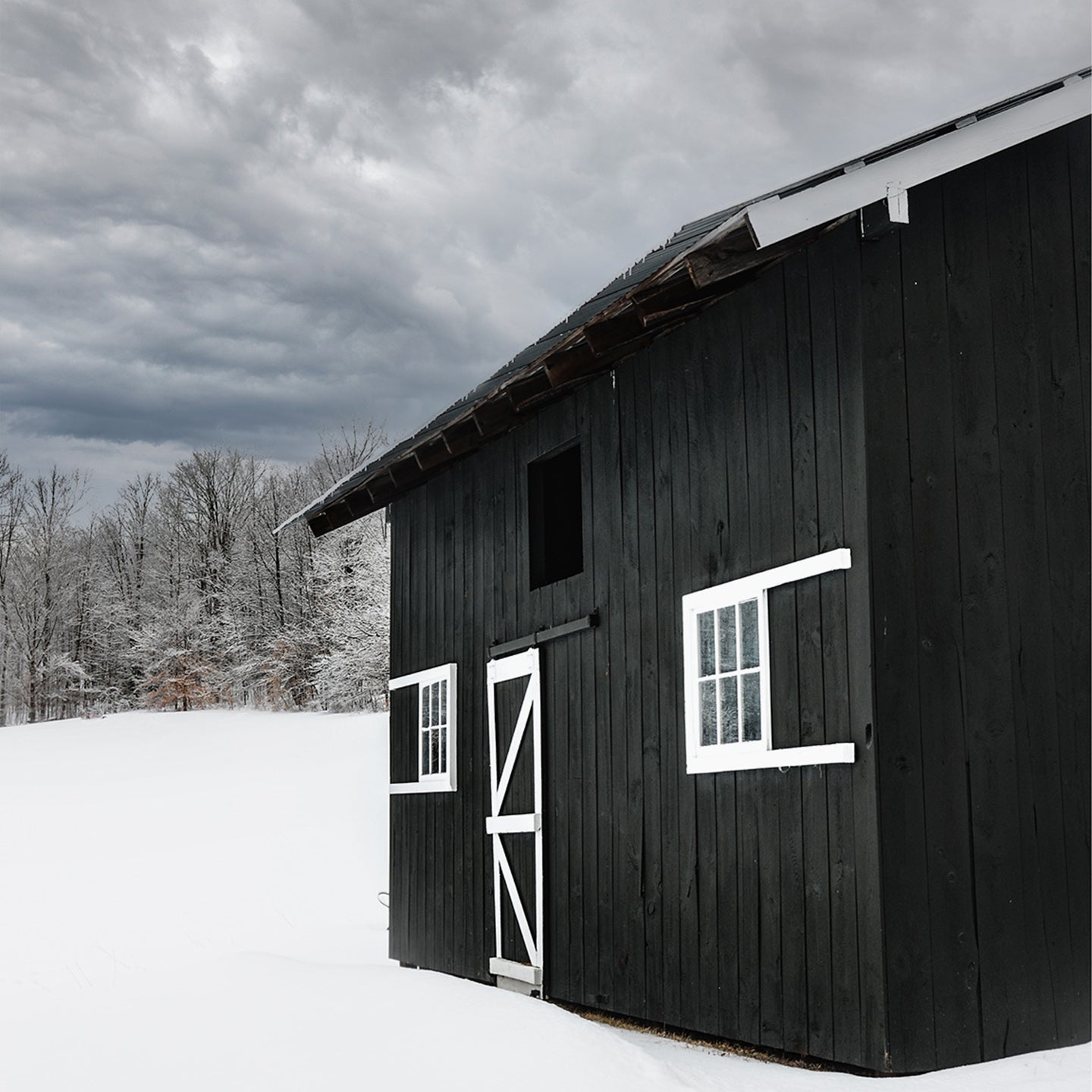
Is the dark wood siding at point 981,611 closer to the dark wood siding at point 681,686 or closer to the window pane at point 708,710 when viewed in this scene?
the dark wood siding at point 681,686

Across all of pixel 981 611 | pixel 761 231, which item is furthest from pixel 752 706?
pixel 761 231

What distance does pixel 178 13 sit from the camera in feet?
52.7

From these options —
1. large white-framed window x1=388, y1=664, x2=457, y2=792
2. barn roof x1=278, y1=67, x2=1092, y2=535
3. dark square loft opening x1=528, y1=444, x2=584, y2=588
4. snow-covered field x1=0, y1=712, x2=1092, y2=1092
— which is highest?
barn roof x1=278, y1=67, x2=1092, y2=535

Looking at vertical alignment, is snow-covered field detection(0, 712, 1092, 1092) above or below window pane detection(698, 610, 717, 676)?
below

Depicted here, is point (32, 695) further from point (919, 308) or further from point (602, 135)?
point (919, 308)

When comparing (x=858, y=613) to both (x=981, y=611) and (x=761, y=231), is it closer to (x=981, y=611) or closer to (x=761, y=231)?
(x=981, y=611)

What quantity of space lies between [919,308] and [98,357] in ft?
114

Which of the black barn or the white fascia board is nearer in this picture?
the white fascia board

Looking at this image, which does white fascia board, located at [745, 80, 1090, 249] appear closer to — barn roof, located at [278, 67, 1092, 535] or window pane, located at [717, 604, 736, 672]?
barn roof, located at [278, 67, 1092, 535]

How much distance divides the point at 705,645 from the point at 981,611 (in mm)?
1429

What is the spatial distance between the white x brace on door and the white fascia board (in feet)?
12.6

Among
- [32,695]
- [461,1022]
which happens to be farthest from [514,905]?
[32,695]

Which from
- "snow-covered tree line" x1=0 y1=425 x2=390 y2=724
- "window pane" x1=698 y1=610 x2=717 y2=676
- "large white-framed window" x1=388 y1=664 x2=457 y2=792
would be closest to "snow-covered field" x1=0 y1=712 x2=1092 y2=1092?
"window pane" x1=698 y1=610 x2=717 y2=676

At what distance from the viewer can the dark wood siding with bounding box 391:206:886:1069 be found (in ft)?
17.5
